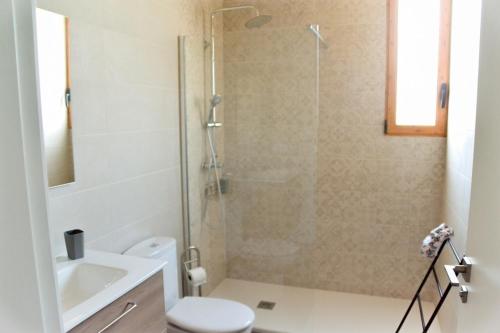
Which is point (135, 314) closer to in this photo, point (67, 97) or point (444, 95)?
point (67, 97)

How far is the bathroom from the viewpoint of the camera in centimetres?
190

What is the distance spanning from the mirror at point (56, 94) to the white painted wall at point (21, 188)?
1.21m

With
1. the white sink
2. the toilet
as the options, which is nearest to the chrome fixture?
the toilet

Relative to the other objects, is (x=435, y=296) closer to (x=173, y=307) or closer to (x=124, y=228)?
(x=173, y=307)

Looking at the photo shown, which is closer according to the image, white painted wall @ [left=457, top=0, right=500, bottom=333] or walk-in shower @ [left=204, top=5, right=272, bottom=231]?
white painted wall @ [left=457, top=0, right=500, bottom=333]

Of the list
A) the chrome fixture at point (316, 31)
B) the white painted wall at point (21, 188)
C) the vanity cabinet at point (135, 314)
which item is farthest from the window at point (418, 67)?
the white painted wall at point (21, 188)

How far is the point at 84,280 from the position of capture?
169cm

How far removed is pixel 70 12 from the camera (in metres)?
1.78

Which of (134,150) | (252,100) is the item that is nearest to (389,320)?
(252,100)

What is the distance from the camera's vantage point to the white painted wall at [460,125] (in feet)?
6.83

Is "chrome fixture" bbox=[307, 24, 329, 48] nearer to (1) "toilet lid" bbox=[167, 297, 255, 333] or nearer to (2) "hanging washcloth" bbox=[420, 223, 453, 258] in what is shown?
(2) "hanging washcloth" bbox=[420, 223, 453, 258]

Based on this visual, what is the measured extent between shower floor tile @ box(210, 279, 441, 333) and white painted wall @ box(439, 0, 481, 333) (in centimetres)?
37

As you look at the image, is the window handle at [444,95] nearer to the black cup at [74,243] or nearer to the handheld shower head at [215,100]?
the handheld shower head at [215,100]

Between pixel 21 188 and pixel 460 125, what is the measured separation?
2465 mm
